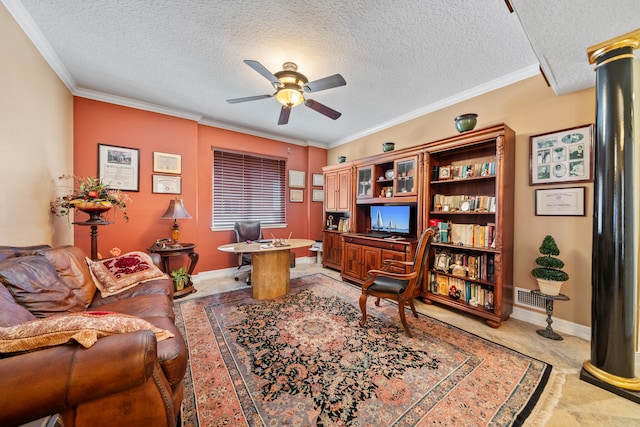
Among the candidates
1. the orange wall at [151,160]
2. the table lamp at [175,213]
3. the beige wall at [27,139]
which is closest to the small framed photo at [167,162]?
the orange wall at [151,160]

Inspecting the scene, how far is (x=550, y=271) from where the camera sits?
7.37 feet

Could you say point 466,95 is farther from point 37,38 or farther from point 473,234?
point 37,38

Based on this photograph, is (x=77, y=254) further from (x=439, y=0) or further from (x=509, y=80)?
(x=509, y=80)

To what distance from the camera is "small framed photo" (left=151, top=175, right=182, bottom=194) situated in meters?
3.58

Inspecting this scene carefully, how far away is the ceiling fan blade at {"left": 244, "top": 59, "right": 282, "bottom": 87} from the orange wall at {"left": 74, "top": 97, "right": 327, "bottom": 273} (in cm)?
232

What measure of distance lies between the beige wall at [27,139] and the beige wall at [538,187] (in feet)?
14.7

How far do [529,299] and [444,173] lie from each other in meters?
1.67

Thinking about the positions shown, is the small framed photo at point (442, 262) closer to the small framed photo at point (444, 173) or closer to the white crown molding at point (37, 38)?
the small framed photo at point (444, 173)

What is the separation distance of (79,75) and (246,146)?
231 cm

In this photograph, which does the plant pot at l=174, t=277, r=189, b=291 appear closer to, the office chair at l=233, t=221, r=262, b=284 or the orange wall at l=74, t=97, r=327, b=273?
the orange wall at l=74, t=97, r=327, b=273

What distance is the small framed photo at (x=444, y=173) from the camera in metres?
3.02

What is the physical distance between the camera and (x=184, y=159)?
3816 mm

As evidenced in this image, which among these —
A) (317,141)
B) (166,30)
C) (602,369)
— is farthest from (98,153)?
(602,369)

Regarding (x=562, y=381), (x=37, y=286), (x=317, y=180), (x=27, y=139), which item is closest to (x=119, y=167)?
(x=27, y=139)
